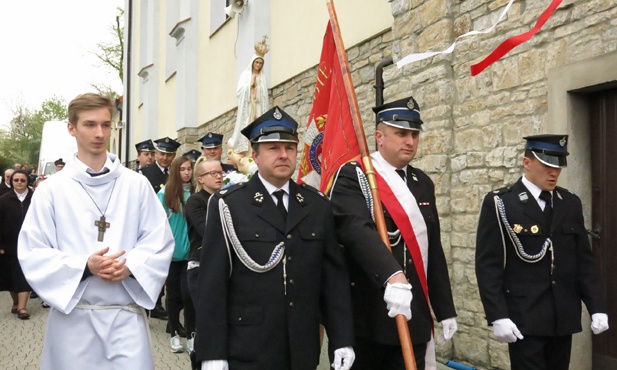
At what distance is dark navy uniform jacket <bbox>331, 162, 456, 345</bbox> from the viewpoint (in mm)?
3760

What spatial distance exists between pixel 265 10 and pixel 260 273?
32.9 ft

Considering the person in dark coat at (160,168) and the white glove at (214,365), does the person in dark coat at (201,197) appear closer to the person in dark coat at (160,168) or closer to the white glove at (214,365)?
the white glove at (214,365)

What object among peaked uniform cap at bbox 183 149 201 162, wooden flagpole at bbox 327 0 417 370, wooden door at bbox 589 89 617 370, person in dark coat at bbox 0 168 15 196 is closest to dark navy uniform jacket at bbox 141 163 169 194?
peaked uniform cap at bbox 183 149 201 162

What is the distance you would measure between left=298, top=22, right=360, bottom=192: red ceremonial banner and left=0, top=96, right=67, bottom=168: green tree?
6878 cm

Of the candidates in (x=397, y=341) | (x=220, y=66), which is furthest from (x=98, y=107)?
(x=220, y=66)

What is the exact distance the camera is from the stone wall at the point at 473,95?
564 cm

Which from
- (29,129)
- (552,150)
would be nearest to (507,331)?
(552,150)

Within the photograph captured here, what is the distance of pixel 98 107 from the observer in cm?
377

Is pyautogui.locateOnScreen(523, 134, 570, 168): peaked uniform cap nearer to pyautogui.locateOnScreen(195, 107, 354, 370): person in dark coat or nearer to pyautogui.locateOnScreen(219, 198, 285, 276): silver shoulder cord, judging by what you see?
pyautogui.locateOnScreen(195, 107, 354, 370): person in dark coat

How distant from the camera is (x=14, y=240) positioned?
10383 millimetres

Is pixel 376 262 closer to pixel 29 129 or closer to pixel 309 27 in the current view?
pixel 309 27

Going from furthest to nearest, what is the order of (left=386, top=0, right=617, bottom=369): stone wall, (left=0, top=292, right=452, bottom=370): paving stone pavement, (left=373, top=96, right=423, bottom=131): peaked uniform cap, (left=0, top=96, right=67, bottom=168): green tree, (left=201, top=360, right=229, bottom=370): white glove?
1. (left=0, top=96, right=67, bottom=168): green tree
2. (left=0, top=292, right=452, bottom=370): paving stone pavement
3. (left=386, top=0, right=617, bottom=369): stone wall
4. (left=373, top=96, right=423, bottom=131): peaked uniform cap
5. (left=201, top=360, right=229, bottom=370): white glove

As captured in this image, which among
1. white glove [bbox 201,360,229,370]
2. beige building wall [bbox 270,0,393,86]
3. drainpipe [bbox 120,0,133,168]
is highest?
drainpipe [bbox 120,0,133,168]

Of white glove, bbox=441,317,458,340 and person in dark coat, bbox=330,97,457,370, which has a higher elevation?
person in dark coat, bbox=330,97,457,370
